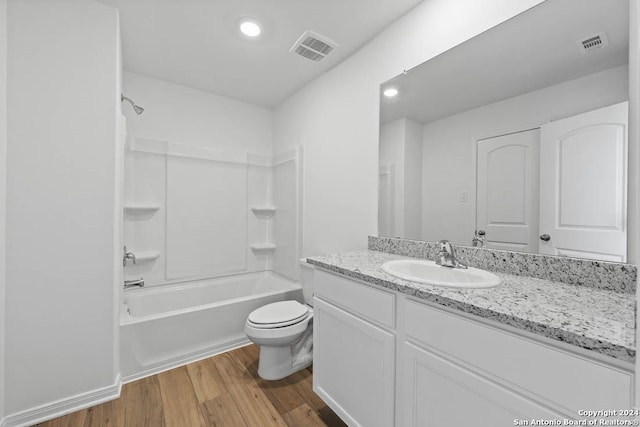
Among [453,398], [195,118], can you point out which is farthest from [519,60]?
[195,118]

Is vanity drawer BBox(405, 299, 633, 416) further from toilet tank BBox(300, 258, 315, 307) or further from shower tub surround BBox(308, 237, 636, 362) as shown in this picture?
toilet tank BBox(300, 258, 315, 307)

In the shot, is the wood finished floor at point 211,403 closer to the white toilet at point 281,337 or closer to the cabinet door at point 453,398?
the white toilet at point 281,337

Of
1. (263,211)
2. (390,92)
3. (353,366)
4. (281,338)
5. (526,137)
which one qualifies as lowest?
(281,338)

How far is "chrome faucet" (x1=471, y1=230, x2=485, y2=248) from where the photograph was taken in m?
1.37

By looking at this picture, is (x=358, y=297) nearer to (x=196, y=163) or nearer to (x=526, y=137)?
(x=526, y=137)

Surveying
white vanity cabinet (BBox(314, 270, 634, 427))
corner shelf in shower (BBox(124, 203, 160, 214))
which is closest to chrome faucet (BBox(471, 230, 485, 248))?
white vanity cabinet (BBox(314, 270, 634, 427))

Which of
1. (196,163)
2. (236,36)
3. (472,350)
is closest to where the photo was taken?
(472,350)

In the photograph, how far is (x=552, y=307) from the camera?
798 millimetres

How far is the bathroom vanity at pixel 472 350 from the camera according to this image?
0.64 meters

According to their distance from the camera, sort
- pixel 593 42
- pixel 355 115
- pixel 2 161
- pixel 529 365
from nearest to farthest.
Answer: pixel 529 365
pixel 593 42
pixel 2 161
pixel 355 115

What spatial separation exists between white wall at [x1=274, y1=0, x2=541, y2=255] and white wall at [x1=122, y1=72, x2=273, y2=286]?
53cm

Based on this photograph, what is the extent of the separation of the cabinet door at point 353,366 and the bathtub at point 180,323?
1007 mm

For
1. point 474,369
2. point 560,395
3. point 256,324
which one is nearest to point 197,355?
point 256,324

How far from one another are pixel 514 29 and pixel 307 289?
6.86 feet
